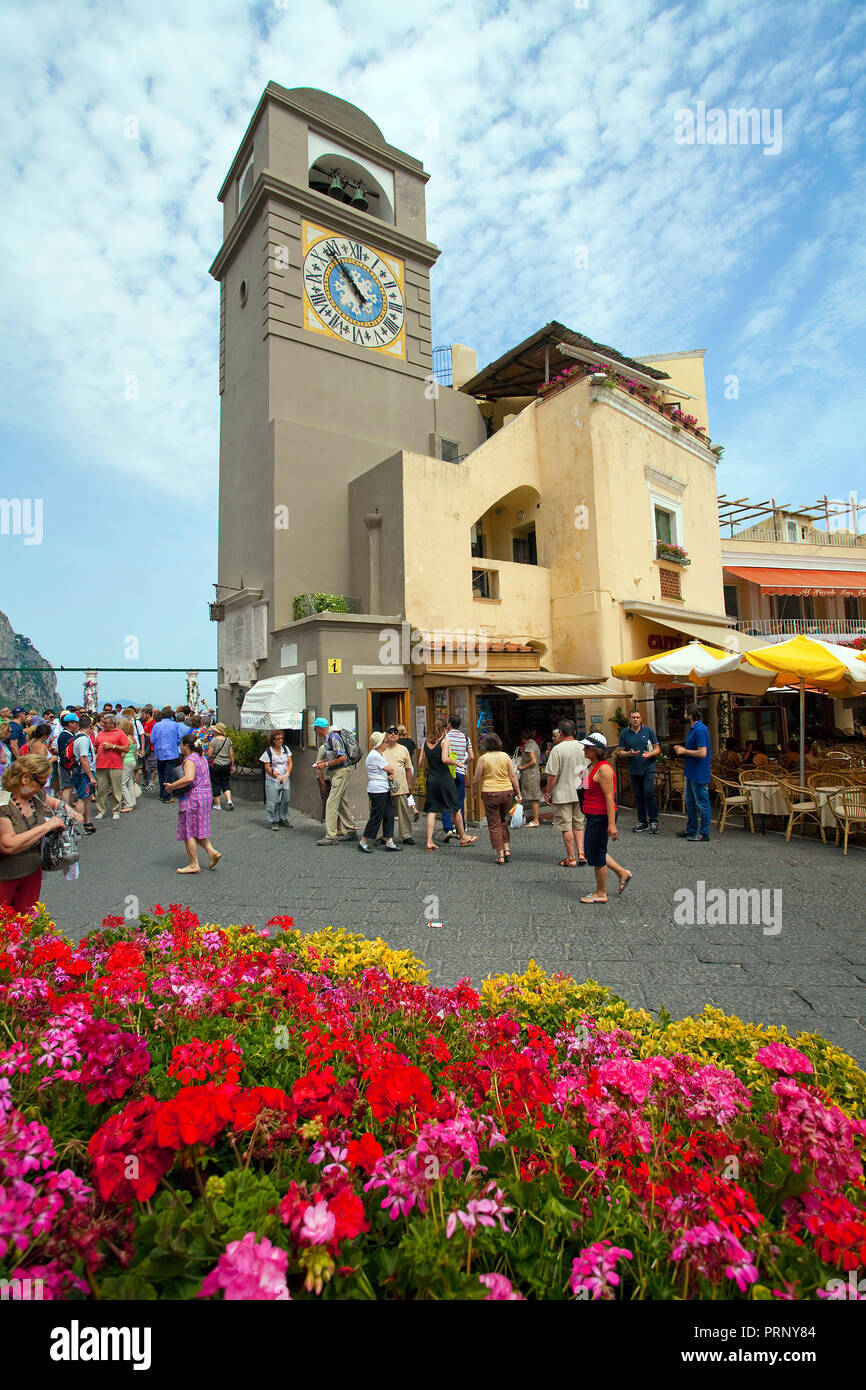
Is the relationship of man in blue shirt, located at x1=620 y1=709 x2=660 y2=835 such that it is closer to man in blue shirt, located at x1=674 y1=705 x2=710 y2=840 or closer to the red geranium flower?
man in blue shirt, located at x1=674 y1=705 x2=710 y2=840

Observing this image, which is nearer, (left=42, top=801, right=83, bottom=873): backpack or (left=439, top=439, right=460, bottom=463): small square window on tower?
(left=42, top=801, right=83, bottom=873): backpack

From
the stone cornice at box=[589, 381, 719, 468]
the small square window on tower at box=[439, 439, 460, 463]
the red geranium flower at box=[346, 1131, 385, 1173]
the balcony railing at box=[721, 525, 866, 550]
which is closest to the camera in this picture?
the red geranium flower at box=[346, 1131, 385, 1173]

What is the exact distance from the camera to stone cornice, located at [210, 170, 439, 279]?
1407 cm

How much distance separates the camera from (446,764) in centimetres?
880

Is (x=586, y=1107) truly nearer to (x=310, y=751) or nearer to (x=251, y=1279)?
(x=251, y=1279)

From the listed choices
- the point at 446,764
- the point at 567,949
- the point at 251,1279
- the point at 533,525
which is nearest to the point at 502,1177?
the point at 251,1279

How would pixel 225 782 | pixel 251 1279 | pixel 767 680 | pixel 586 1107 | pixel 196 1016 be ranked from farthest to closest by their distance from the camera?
1. pixel 225 782
2. pixel 767 680
3. pixel 196 1016
4. pixel 586 1107
5. pixel 251 1279

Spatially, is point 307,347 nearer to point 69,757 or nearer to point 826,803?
point 69,757

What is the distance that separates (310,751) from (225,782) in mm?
2249

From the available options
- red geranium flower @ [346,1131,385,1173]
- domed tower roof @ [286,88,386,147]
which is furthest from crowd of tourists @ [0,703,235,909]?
domed tower roof @ [286,88,386,147]

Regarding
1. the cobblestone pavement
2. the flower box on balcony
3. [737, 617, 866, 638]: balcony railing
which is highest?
the flower box on balcony

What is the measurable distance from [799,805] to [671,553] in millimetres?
8435

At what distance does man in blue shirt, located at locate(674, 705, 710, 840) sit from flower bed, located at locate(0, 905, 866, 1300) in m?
6.79
